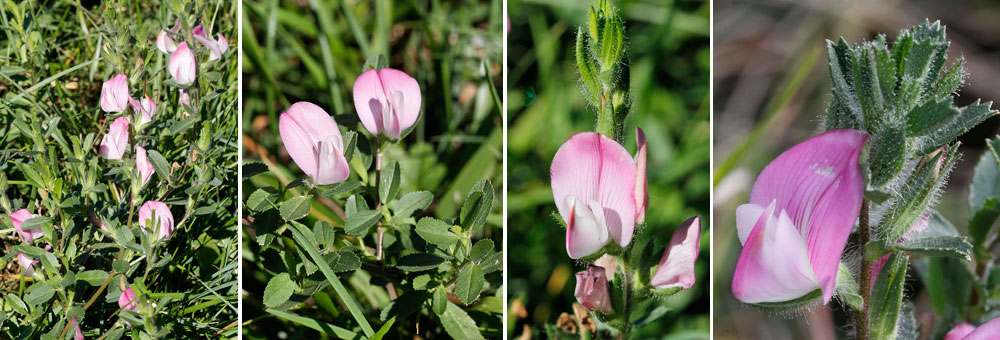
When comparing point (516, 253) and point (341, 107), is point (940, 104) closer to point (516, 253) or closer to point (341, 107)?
point (516, 253)

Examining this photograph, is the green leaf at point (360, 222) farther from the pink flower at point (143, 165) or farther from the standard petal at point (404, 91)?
the pink flower at point (143, 165)

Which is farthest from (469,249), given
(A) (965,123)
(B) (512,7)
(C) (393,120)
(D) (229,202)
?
(B) (512,7)

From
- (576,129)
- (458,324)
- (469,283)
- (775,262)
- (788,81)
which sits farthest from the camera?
(788,81)

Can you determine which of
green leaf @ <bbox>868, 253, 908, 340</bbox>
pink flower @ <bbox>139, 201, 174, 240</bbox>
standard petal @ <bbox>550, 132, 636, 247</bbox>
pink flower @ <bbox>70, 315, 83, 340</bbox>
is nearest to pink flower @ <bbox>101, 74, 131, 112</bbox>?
pink flower @ <bbox>139, 201, 174, 240</bbox>

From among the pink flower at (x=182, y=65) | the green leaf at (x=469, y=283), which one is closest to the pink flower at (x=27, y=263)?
the pink flower at (x=182, y=65)

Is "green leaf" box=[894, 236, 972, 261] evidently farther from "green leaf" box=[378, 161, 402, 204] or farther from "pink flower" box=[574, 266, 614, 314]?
"green leaf" box=[378, 161, 402, 204]

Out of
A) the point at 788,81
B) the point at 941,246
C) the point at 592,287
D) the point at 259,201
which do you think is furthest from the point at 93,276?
the point at 788,81

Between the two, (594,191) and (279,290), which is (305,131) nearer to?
(279,290)
